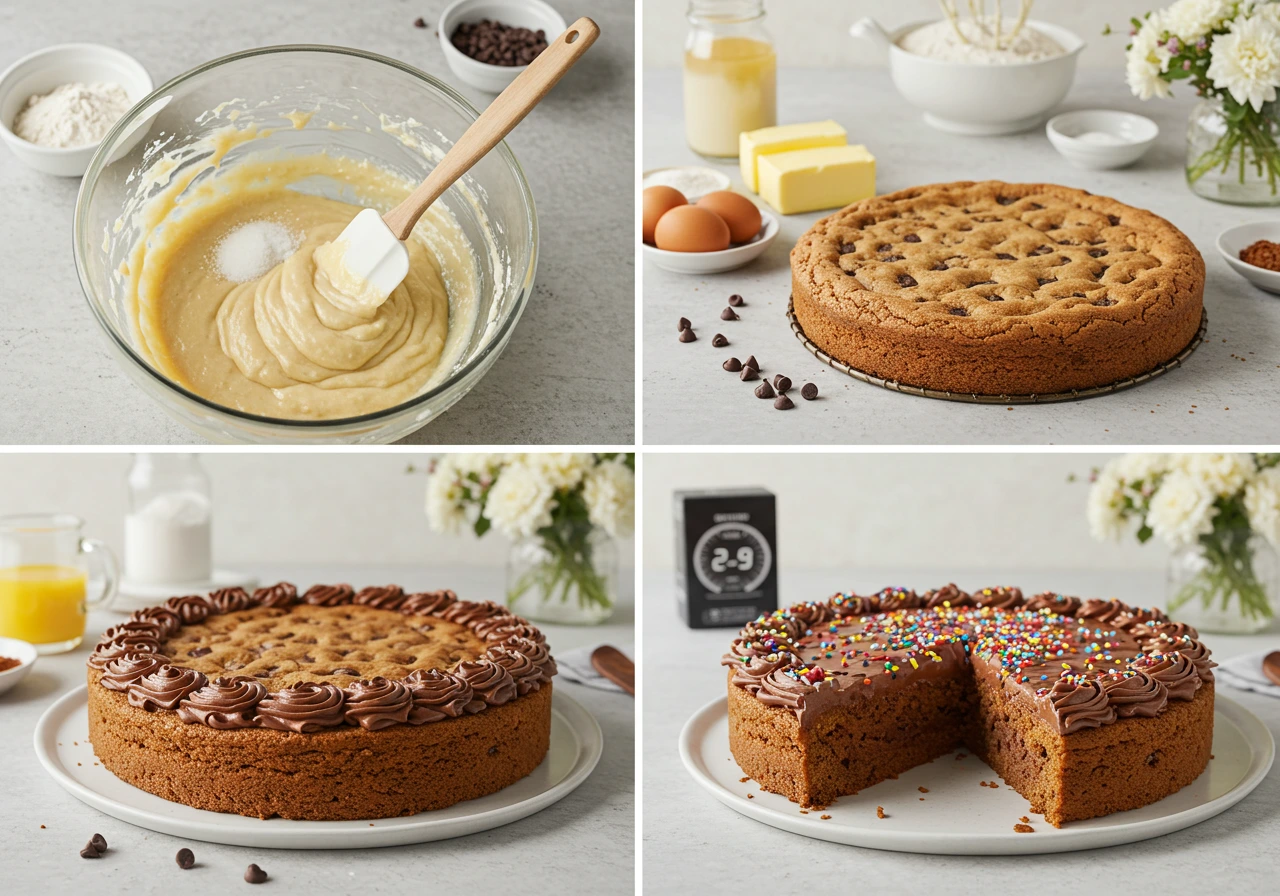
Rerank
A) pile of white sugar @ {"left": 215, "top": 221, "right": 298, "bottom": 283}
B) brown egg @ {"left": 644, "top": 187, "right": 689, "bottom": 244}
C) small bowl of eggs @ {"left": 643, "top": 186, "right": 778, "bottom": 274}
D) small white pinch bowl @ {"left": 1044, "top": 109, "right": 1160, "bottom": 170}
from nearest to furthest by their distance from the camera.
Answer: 1. pile of white sugar @ {"left": 215, "top": 221, "right": 298, "bottom": 283}
2. small bowl of eggs @ {"left": 643, "top": 186, "right": 778, "bottom": 274}
3. brown egg @ {"left": 644, "top": 187, "right": 689, "bottom": 244}
4. small white pinch bowl @ {"left": 1044, "top": 109, "right": 1160, "bottom": 170}

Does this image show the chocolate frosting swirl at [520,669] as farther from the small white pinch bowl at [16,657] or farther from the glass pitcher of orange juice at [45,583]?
the glass pitcher of orange juice at [45,583]

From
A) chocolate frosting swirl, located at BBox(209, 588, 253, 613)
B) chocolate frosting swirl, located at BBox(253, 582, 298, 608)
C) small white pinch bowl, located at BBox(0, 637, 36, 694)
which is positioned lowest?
small white pinch bowl, located at BBox(0, 637, 36, 694)

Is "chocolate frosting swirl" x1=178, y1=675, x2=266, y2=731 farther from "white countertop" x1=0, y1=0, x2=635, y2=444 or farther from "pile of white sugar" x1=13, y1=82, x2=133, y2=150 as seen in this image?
"pile of white sugar" x1=13, y1=82, x2=133, y2=150

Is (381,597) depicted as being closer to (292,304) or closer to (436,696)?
(436,696)

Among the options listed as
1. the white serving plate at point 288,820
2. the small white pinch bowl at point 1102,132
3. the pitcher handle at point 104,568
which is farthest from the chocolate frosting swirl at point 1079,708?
the pitcher handle at point 104,568

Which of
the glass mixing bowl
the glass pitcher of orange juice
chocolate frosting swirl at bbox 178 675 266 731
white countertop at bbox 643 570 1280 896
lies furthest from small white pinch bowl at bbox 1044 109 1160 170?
the glass pitcher of orange juice

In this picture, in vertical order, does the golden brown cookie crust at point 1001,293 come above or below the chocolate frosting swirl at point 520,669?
above

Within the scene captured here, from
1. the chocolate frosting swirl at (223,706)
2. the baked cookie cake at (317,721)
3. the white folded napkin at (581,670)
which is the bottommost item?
the white folded napkin at (581,670)
